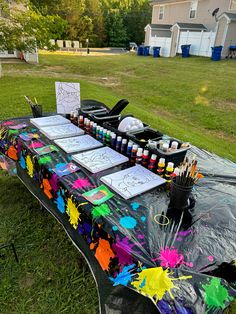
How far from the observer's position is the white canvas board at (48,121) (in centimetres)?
230

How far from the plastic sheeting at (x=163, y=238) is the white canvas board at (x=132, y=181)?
39mm

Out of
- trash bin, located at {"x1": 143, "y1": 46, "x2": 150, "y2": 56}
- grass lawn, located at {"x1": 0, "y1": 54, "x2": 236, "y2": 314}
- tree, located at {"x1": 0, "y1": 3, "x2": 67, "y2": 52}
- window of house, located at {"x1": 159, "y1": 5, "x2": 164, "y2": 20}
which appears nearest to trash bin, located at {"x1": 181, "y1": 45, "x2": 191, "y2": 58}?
grass lawn, located at {"x1": 0, "y1": 54, "x2": 236, "y2": 314}

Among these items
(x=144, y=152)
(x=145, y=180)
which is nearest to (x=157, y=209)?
(x=145, y=180)

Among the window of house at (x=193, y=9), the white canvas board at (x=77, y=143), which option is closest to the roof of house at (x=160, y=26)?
the window of house at (x=193, y=9)

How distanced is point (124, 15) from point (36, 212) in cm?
3499

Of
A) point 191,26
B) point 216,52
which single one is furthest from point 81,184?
point 191,26

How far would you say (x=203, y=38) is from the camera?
14.8 m

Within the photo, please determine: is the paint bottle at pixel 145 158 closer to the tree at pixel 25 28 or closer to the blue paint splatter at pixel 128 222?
the blue paint splatter at pixel 128 222

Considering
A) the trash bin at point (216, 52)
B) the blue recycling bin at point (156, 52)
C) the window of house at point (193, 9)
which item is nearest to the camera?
the trash bin at point (216, 52)

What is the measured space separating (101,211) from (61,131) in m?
1.13

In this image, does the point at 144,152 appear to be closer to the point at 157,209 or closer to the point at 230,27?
the point at 157,209

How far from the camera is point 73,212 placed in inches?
55.9

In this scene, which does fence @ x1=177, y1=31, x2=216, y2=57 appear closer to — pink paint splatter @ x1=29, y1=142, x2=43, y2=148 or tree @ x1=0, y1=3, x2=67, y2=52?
tree @ x1=0, y1=3, x2=67, y2=52

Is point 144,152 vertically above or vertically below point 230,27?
below
